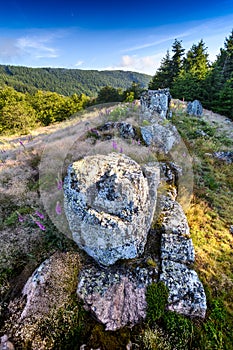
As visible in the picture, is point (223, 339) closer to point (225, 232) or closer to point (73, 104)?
point (225, 232)

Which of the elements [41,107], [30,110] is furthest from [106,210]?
[41,107]

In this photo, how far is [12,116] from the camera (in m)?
24.6

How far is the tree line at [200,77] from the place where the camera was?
21875 mm

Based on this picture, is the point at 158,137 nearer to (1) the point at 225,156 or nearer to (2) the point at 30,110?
(1) the point at 225,156

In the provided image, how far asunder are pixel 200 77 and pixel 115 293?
28496mm

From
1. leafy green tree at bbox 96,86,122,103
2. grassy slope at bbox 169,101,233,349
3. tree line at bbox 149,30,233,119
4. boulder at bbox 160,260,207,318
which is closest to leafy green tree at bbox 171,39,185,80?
tree line at bbox 149,30,233,119

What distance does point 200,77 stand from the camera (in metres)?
24.4

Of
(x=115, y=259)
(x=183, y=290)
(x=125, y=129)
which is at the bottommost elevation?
(x=183, y=290)

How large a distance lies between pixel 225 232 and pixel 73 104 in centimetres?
3382

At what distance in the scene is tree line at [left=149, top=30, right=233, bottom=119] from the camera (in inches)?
861

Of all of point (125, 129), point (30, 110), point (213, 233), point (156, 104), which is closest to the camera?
point (213, 233)

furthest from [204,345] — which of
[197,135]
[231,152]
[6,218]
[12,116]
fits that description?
[12,116]

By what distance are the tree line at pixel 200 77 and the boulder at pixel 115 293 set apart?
Answer: 23.2 meters

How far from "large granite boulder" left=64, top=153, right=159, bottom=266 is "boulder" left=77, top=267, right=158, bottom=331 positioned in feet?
1.05
